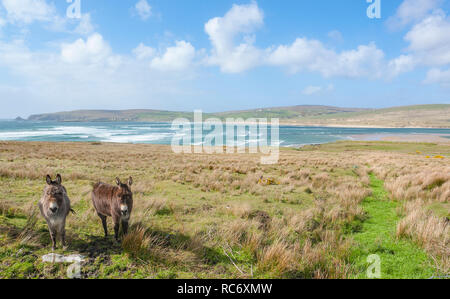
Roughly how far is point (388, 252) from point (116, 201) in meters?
6.15

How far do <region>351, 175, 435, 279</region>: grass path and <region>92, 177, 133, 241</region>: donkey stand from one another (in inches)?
177

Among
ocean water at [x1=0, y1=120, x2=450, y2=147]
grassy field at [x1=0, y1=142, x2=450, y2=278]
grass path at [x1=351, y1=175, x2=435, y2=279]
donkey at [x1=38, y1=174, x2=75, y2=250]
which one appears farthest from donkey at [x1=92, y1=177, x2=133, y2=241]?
ocean water at [x1=0, y1=120, x2=450, y2=147]

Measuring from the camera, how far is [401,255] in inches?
→ 190

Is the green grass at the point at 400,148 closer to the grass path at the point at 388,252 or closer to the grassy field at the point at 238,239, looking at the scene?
the grassy field at the point at 238,239

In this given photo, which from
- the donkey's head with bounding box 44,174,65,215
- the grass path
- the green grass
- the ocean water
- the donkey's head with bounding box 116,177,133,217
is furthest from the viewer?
the ocean water

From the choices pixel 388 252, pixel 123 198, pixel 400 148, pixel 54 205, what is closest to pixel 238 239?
pixel 123 198

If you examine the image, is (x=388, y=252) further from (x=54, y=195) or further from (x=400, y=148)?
(x=400, y=148)

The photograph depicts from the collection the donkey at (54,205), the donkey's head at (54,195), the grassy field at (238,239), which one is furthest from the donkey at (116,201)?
the donkey's head at (54,195)

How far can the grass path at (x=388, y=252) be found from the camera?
4.22 m

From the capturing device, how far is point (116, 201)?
4277mm

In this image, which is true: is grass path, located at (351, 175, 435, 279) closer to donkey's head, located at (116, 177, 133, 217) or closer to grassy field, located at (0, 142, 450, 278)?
grassy field, located at (0, 142, 450, 278)

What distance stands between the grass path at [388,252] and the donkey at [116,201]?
4.50 meters

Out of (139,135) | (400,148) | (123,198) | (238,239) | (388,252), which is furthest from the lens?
(139,135)

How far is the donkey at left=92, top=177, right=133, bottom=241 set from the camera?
13.2 ft
